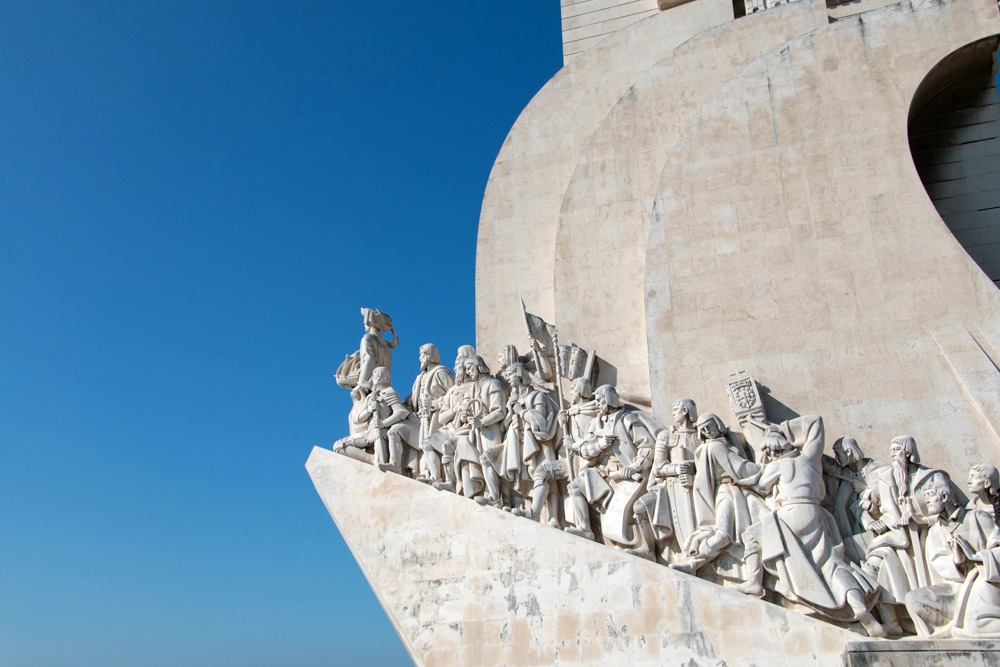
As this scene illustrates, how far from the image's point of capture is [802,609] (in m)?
5.98

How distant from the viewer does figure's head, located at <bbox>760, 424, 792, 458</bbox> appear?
21.5 ft

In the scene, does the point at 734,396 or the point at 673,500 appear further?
the point at 734,396

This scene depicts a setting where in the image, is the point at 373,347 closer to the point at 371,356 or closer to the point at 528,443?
the point at 371,356

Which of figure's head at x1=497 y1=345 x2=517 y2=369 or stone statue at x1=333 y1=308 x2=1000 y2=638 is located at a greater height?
figure's head at x1=497 y1=345 x2=517 y2=369

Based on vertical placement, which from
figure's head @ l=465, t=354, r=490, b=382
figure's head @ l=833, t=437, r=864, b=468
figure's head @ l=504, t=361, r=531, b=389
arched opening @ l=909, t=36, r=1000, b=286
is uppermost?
arched opening @ l=909, t=36, r=1000, b=286

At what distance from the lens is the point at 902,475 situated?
20.1ft

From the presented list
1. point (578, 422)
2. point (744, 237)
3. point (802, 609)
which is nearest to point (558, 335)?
point (578, 422)

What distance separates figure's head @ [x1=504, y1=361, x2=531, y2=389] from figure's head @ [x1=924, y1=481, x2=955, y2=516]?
3463 millimetres

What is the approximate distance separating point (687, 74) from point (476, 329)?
11.5ft

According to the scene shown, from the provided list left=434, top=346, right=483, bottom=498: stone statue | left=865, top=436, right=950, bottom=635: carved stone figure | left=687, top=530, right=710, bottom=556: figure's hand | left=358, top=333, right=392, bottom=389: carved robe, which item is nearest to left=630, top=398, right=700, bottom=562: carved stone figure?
left=687, top=530, right=710, bottom=556: figure's hand

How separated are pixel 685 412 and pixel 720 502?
32.2 inches

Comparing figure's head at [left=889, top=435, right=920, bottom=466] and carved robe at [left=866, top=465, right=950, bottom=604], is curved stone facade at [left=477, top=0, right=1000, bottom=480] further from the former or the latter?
carved robe at [left=866, top=465, right=950, bottom=604]

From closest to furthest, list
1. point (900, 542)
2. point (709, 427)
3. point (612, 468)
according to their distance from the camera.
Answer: point (900, 542) < point (709, 427) < point (612, 468)

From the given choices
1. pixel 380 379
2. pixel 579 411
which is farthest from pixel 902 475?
pixel 380 379
